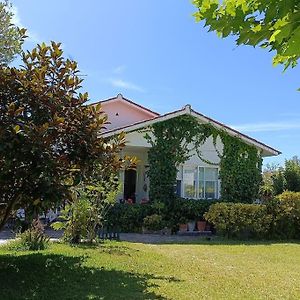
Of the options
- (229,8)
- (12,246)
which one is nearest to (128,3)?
(12,246)

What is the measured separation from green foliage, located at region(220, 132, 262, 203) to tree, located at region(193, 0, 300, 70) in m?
20.8

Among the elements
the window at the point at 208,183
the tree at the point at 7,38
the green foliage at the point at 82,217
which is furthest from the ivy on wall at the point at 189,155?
the tree at the point at 7,38

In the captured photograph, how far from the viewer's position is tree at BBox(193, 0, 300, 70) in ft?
8.16

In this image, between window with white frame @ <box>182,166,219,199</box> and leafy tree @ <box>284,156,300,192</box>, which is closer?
window with white frame @ <box>182,166,219,199</box>

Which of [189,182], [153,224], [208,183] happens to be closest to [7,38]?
[153,224]

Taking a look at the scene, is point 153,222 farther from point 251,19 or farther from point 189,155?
point 251,19

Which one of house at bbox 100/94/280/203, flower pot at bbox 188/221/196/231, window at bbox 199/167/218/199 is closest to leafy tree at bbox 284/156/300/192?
house at bbox 100/94/280/203

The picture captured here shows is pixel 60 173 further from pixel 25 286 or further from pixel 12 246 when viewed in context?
pixel 12 246

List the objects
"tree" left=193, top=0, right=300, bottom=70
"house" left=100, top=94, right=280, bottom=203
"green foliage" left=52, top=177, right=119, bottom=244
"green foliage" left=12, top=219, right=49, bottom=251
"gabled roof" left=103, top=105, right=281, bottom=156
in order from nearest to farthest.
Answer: "tree" left=193, top=0, right=300, bottom=70
"green foliage" left=12, top=219, right=49, bottom=251
"green foliage" left=52, top=177, right=119, bottom=244
"gabled roof" left=103, top=105, right=281, bottom=156
"house" left=100, top=94, right=280, bottom=203

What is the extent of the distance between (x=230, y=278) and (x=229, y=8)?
7736 mm

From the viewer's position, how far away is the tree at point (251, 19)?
249cm

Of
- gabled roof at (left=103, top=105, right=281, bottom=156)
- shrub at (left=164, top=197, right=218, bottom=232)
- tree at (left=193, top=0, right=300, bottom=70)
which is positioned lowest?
shrub at (left=164, top=197, right=218, bottom=232)

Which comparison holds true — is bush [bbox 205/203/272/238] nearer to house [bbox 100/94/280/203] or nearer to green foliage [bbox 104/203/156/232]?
green foliage [bbox 104/203/156/232]

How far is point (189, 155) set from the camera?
23.2 metres
